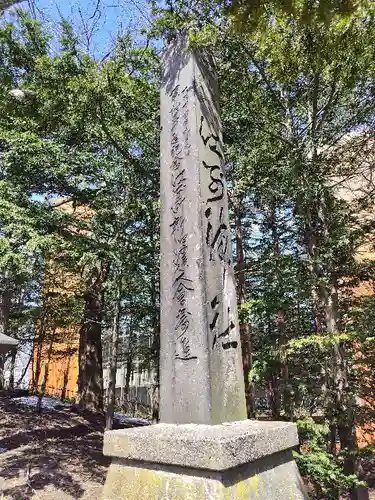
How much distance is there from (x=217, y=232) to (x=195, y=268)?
408mm

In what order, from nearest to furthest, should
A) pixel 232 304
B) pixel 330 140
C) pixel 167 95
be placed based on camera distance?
pixel 232 304 < pixel 167 95 < pixel 330 140

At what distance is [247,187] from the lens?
8070 mm

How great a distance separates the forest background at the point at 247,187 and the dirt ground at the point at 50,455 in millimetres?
2263

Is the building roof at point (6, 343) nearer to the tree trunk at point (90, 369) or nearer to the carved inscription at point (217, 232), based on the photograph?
the carved inscription at point (217, 232)

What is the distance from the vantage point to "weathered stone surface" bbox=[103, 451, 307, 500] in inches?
75.3

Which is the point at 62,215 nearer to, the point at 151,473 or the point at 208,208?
the point at 208,208

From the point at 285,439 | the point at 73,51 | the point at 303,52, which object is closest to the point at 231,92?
the point at 303,52

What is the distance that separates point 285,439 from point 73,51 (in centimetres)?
804

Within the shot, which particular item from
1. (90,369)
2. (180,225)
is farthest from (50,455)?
(180,225)

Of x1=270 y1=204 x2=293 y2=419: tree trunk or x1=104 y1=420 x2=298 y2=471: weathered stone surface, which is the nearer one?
x1=104 y1=420 x2=298 y2=471: weathered stone surface

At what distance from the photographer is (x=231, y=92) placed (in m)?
7.38

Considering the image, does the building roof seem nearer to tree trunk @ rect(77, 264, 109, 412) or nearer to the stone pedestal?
the stone pedestal

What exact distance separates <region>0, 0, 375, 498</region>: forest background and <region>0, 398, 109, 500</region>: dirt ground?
2.26 meters

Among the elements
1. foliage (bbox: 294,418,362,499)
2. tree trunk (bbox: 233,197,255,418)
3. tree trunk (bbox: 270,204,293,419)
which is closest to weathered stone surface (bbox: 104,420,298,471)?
foliage (bbox: 294,418,362,499)
